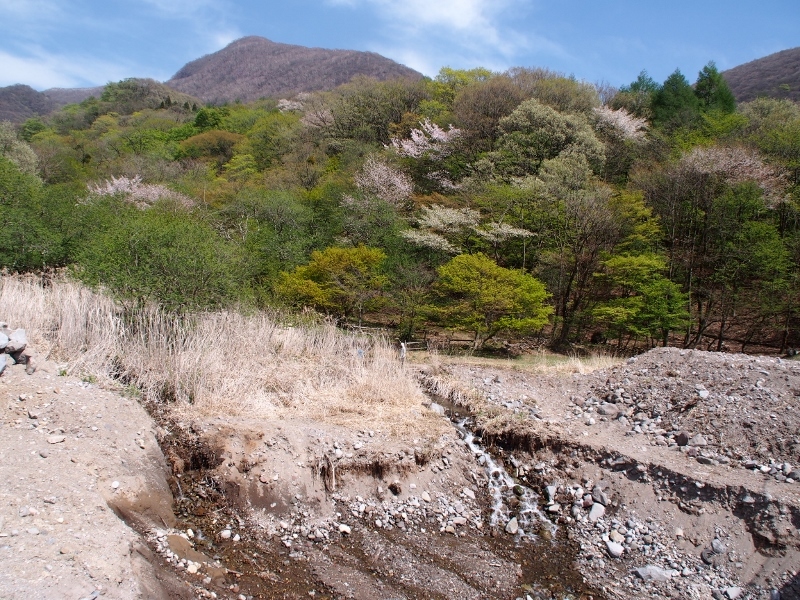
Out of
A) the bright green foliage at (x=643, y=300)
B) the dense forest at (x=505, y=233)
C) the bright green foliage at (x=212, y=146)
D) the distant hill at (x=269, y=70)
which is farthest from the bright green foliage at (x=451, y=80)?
the distant hill at (x=269, y=70)

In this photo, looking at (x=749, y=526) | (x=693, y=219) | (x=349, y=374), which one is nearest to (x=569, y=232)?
(x=693, y=219)

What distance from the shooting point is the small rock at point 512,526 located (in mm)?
6121

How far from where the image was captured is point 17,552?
3895mm

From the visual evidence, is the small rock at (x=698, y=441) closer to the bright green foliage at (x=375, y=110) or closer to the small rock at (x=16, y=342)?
the small rock at (x=16, y=342)

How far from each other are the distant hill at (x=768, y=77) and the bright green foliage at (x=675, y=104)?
2652 centimetres

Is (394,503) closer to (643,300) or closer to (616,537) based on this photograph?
(616,537)

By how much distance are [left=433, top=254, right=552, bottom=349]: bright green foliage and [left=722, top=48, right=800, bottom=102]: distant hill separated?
162ft

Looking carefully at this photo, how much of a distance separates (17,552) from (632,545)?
604cm

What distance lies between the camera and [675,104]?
29219 millimetres

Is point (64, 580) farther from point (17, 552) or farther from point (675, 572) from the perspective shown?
point (675, 572)

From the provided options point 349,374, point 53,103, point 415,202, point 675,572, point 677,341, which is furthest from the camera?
point 53,103

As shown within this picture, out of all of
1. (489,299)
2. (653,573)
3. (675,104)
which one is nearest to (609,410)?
(653,573)

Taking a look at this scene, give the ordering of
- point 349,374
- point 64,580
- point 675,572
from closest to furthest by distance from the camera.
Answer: point 64,580
point 675,572
point 349,374

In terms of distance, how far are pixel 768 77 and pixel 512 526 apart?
242ft
